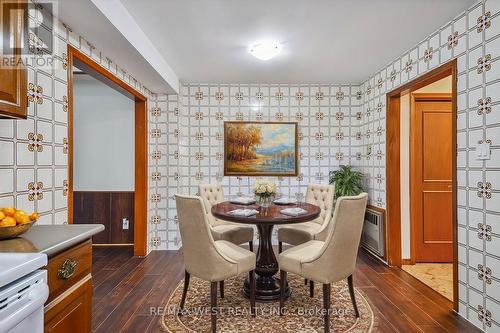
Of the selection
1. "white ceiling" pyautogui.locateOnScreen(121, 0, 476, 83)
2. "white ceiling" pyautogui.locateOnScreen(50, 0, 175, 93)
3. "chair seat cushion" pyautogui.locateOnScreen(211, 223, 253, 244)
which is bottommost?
"chair seat cushion" pyautogui.locateOnScreen(211, 223, 253, 244)

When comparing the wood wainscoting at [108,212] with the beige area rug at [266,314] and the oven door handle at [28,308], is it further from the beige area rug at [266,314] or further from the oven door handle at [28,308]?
the oven door handle at [28,308]

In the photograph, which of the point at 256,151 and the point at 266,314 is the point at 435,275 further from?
the point at 256,151

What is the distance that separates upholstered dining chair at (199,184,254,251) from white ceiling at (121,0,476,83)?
1619 mm

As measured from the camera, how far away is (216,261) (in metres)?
2.03

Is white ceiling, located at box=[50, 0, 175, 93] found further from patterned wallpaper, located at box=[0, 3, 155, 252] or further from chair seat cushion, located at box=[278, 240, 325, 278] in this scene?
chair seat cushion, located at box=[278, 240, 325, 278]

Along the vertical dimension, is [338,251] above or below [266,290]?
above

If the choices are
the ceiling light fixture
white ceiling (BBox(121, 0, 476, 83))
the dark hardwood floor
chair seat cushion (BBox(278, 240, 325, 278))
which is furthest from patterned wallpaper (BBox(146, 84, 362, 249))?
chair seat cushion (BBox(278, 240, 325, 278))

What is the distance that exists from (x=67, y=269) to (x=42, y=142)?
107 cm

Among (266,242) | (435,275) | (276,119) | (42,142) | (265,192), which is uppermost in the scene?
(276,119)

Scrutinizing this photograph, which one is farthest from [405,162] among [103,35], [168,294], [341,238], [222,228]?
[103,35]

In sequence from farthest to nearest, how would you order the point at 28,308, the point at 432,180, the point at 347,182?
the point at 347,182
the point at 432,180
the point at 28,308

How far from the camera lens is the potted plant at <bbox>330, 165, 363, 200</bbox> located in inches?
151

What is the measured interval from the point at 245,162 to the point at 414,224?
2.45m

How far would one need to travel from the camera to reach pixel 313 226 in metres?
3.19
